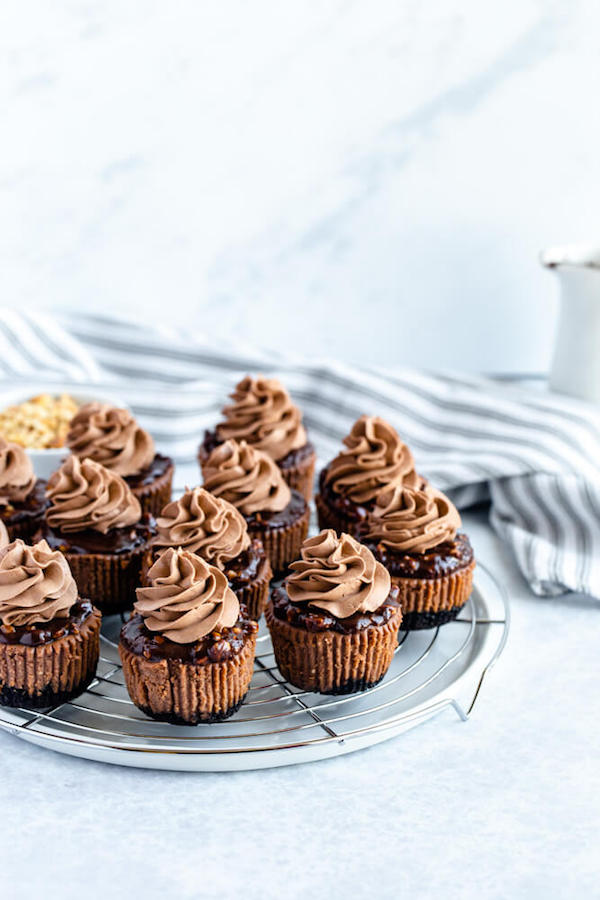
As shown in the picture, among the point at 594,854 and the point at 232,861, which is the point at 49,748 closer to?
the point at 232,861

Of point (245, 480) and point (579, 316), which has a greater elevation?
point (579, 316)

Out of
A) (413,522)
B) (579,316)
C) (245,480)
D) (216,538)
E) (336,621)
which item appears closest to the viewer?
(336,621)

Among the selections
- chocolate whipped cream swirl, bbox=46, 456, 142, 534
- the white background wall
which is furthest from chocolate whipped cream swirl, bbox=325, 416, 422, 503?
the white background wall

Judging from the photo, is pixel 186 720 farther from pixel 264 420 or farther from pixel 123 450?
pixel 264 420

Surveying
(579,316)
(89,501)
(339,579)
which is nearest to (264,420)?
(89,501)

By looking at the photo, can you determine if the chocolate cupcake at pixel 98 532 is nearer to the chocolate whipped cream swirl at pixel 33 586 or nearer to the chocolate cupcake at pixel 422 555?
the chocolate whipped cream swirl at pixel 33 586

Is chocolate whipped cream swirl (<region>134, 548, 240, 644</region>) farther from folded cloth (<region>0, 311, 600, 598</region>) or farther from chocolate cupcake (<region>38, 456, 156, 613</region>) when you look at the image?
folded cloth (<region>0, 311, 600, 598</region>)

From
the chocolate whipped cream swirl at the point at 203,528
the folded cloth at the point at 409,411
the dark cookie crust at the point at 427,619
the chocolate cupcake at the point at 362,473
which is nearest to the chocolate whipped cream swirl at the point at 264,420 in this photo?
the chocolate cupcake at the point at 362,473
